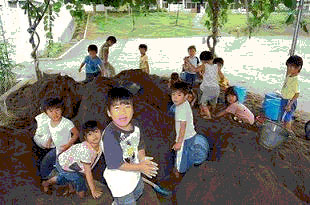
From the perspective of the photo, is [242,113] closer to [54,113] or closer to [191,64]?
[191,64]

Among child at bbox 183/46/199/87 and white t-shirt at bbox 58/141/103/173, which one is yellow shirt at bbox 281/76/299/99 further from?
white t-shirt at bbox 58/141/103/173

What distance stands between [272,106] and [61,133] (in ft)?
14.4

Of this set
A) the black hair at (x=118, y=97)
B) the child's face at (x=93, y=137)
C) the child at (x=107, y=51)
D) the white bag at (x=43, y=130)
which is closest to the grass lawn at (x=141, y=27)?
the child at (x=107, y=51)

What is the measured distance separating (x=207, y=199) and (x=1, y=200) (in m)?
2.32

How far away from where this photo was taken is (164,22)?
29.7m

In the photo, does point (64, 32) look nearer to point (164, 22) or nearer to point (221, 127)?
point (164, 22)

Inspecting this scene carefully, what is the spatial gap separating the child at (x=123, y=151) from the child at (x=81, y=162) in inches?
16.3

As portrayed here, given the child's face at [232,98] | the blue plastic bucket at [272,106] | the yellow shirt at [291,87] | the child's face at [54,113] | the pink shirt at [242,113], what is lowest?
the blue plastic bucket at [272,106]

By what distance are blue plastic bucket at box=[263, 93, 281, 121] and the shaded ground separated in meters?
0.85

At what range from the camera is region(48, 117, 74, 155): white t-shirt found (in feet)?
11.2

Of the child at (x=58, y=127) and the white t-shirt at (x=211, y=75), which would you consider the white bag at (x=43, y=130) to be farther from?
the white t-shirt at (x=211, y=75)

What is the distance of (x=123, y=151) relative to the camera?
2537 mm

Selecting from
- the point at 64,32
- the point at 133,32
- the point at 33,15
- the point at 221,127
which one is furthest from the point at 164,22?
the point at 221,127

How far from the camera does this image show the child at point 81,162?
2.95m
